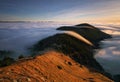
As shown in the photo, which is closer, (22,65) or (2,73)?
(2,73)

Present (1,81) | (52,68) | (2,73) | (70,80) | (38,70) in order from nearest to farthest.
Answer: (1,81), (2,73), (38,70), (70,80), (52,68)

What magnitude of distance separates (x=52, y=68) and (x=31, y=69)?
3850mm

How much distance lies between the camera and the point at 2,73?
54.3 feet

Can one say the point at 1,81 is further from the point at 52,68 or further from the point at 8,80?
the point at 52,68

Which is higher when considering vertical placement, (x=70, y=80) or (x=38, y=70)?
(x=38, y=70)

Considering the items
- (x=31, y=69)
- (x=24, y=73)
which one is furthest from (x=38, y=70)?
(x=24, y=73)

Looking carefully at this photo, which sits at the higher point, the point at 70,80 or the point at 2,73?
the point at 2,73

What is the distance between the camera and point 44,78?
59.0ft

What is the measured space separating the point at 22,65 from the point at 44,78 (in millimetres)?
2634

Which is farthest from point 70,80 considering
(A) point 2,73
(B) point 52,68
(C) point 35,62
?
(A) point 2,73

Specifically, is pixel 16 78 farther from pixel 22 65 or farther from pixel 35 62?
pixel 35 62

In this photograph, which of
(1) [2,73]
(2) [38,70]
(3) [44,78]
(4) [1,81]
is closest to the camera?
(4) [1,81]

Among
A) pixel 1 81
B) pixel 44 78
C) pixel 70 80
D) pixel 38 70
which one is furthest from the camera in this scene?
pixel 70 80

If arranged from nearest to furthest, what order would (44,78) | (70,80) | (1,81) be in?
(1,81)
(44,78)
(70,80)
